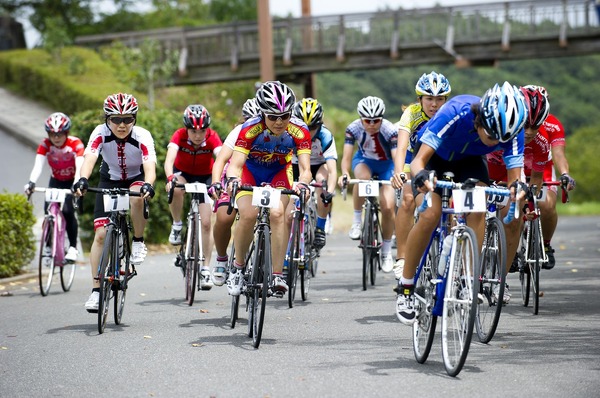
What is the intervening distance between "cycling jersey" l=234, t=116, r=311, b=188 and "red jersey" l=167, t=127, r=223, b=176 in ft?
7.63

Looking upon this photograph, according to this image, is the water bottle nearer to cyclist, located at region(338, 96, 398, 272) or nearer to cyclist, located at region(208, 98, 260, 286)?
cyclist, located at region(208, 98, 260, 286)

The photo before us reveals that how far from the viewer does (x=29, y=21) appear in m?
52.2

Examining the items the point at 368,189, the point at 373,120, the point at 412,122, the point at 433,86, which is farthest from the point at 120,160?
the point at 373,120

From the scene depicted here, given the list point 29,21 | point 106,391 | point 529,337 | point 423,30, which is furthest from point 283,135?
point 29,21

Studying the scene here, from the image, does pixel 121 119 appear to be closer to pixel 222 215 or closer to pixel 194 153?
pixel 222 215

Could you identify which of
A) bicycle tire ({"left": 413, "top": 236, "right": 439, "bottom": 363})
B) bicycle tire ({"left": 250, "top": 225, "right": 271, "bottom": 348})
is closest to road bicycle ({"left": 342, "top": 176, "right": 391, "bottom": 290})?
bicycle tire ({"left": 250, "top": 225, "right": 271, "bottom": 348})

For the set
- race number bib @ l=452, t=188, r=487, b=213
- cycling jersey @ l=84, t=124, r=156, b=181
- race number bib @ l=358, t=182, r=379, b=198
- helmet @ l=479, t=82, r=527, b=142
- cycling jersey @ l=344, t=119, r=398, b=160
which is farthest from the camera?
cycling jersey @ l=344, t=119, r=398, b=160

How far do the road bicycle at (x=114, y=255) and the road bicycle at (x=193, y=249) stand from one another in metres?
1.36

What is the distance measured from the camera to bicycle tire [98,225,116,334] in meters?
9.91

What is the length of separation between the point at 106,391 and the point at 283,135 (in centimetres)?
340

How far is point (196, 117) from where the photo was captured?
12547 mm

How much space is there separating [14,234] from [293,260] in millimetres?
5456

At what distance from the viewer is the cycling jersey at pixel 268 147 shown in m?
9.67

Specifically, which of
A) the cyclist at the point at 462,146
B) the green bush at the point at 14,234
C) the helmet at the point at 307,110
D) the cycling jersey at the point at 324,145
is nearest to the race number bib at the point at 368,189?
the cycling jersey at the point at 324,145
